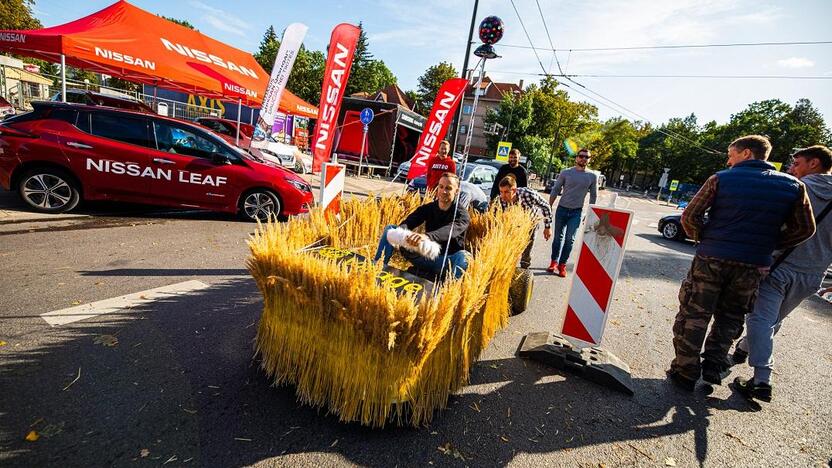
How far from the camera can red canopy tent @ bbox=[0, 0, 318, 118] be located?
8.20 m

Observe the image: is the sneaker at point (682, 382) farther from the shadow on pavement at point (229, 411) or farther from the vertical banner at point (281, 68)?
the vertical banner at point (281, 68)

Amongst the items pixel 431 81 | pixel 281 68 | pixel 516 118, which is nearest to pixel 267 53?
pixel 431 81

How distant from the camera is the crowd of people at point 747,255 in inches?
102

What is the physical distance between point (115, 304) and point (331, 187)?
229 cm

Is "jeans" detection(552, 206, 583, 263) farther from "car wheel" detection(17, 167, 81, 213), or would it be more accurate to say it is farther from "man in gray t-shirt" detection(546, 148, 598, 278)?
"car wheel" detection(17, 167, 81, 213)

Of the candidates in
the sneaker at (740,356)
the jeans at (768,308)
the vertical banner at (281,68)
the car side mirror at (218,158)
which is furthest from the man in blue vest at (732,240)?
the vertical banner at (281,68)

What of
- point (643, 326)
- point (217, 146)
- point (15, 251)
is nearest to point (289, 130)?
point (217, 146)

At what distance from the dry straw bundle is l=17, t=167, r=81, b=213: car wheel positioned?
5.42 meters

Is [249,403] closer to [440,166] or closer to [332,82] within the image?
[332,82]

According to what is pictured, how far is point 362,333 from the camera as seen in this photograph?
189 centimetres

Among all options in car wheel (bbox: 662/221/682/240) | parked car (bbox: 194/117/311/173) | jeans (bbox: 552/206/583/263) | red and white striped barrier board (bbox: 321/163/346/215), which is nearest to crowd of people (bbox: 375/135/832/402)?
red and white striped barrier board (bbox: 321/163/346/215)

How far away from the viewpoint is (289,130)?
28.0m

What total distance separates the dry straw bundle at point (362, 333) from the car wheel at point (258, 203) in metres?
4.46

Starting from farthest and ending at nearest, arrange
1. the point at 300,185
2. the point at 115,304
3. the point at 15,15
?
1. the point at 15,15
2. the point at 300,185
3. the point at 115,304
